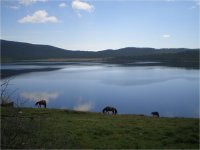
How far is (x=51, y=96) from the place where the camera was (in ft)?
164

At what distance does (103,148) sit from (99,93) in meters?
39.3

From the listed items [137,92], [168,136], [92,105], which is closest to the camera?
[168,136]

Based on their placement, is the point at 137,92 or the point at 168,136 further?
the point at 137,92

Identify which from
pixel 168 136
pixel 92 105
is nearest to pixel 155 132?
pixel 168 136

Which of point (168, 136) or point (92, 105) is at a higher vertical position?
point (168, 136)

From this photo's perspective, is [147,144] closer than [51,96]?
Yes

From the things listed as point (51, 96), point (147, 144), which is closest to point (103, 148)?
point (147, 144)

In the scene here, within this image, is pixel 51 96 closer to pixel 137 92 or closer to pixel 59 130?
pixel 137 92

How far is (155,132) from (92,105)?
84.9 feet

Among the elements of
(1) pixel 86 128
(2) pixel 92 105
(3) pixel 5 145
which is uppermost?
(3) pixel 5 145

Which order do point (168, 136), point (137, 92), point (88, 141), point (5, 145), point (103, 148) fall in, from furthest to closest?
point (137, 92) → point (168, 136) → point (88, 141) → point (103, 148) → point (5, 145)

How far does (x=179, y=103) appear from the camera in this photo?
42969 millimetres

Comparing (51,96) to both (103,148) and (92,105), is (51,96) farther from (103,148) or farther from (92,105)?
(103,148)

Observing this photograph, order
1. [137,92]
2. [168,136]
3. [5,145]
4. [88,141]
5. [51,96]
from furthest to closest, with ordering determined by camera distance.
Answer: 1. [137,92]
2. [51,96]
3. [168,136]
4. [88,141]
5. [5,145]
